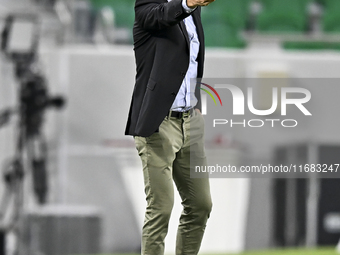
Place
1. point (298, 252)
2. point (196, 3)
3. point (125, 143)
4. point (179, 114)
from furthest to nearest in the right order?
point (125, 143) < point (298, 252) < point (179, 114) < point (196, 3)

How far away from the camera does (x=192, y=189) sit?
1.81 metres

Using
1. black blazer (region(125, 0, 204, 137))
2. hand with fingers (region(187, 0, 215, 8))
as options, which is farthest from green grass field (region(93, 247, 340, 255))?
hand with fingers (region(187, 0, 215, 8))

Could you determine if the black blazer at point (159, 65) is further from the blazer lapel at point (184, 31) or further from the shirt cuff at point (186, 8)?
the shirt cuff at point (186, 8)

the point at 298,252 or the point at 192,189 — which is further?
the point at 298,252

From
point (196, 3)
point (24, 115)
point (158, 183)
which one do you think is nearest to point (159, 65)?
point (196, 3)

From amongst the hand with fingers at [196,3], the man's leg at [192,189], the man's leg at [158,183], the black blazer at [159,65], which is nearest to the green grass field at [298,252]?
the man's leg at [192,189]

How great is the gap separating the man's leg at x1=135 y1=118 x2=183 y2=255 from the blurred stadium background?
2.89 metres

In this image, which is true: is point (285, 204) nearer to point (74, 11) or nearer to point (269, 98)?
point (269, 98)

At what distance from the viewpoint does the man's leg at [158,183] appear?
1.75 metres

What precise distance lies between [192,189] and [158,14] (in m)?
0.57

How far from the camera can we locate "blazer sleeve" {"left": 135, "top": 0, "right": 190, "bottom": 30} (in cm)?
159

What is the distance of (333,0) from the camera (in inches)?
229

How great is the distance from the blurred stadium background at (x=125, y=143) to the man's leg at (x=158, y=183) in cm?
289

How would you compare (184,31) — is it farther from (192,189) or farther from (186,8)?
(192,189)
